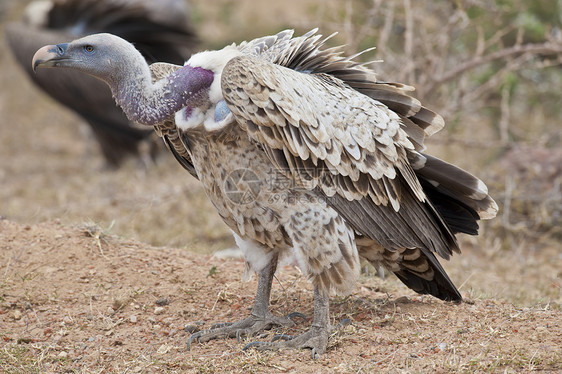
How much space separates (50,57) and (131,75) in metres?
0.41

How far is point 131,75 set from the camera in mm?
3543

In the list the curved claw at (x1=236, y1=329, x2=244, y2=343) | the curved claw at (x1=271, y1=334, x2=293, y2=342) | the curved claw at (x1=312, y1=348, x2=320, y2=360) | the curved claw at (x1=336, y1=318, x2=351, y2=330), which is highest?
the curved claw at (x1=336, y1=318, x2=351, y2=330)

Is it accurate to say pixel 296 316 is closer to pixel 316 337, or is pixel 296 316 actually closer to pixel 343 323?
pixel 343 323

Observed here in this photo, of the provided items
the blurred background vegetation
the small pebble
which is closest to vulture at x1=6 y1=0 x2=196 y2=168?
the blurred background vegetation

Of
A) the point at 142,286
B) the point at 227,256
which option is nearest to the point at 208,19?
the point at 227,256

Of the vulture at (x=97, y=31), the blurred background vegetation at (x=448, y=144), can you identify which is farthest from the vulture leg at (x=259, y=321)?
the vulture at (x=97, y=31)

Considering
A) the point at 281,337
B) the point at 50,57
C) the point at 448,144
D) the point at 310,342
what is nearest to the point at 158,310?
the point at 281,337

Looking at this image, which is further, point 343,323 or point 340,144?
point 343,323

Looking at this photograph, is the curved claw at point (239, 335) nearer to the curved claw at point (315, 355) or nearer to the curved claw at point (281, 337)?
the curved claw at point (281, 337)

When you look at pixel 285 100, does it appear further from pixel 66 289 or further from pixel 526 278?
pixel 526 278

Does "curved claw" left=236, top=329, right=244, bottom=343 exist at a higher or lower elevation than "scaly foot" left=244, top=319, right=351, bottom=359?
lower

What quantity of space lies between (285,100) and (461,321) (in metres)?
1.57

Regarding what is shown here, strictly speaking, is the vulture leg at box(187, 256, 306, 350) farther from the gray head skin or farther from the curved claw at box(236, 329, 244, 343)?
the gray head skin

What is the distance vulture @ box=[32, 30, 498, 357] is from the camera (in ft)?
11.2
